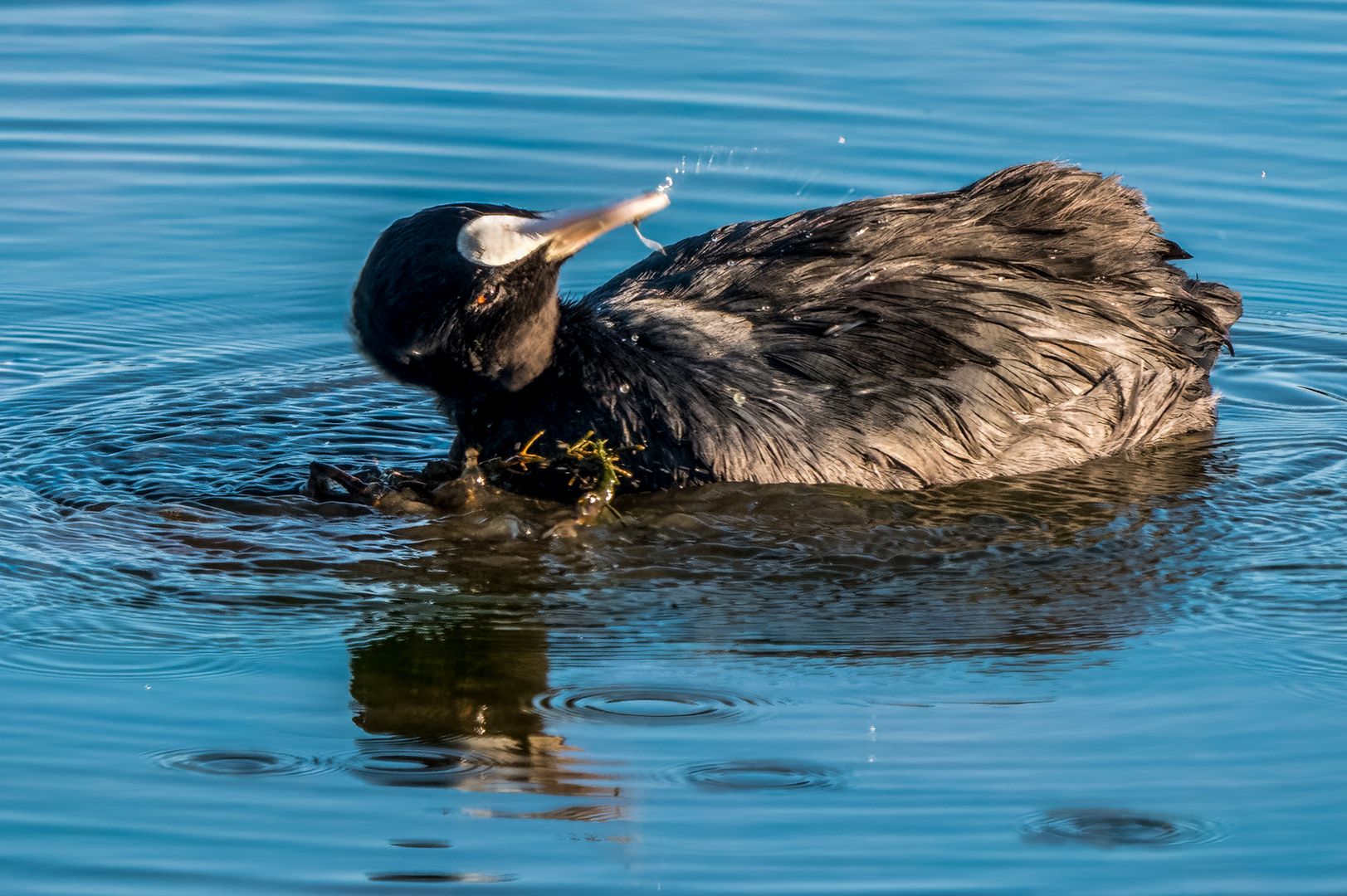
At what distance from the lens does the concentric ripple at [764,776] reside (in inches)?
181

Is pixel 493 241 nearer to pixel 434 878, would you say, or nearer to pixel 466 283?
pixel 466 283

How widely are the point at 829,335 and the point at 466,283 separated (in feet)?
4.80

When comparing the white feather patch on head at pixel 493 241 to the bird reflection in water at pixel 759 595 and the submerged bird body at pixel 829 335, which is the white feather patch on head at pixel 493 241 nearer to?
the submerged bird body at pixel 829 335

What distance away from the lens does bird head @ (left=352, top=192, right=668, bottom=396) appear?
6203mm

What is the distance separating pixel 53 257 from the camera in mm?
9891

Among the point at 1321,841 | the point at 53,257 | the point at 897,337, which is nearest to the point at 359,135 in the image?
the point at 53,257

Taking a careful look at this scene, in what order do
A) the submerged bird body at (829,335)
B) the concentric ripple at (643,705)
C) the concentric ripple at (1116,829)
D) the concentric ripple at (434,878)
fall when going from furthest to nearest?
the submerged bird body at (829,335) → the concentric ripple at (643,705) → the concentric ripple at (1116,829) → the concentric ripple at (434,878)

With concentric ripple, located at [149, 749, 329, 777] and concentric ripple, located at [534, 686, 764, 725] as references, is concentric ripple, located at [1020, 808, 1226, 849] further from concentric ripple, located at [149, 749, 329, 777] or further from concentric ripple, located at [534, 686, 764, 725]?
concentric ripple, located at [149, 749, 329, 777]

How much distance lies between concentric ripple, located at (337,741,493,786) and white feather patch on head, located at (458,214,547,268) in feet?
6.47

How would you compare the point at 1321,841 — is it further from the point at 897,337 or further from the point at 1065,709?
the point at 897,337

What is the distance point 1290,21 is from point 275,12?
26.3 ft

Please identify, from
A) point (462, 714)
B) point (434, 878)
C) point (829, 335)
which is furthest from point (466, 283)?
point (434, 878)

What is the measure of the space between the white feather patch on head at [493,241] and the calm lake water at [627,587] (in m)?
0.99

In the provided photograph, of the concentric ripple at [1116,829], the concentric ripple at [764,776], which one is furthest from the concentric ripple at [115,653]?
the concentric ripple at [1116,829]
